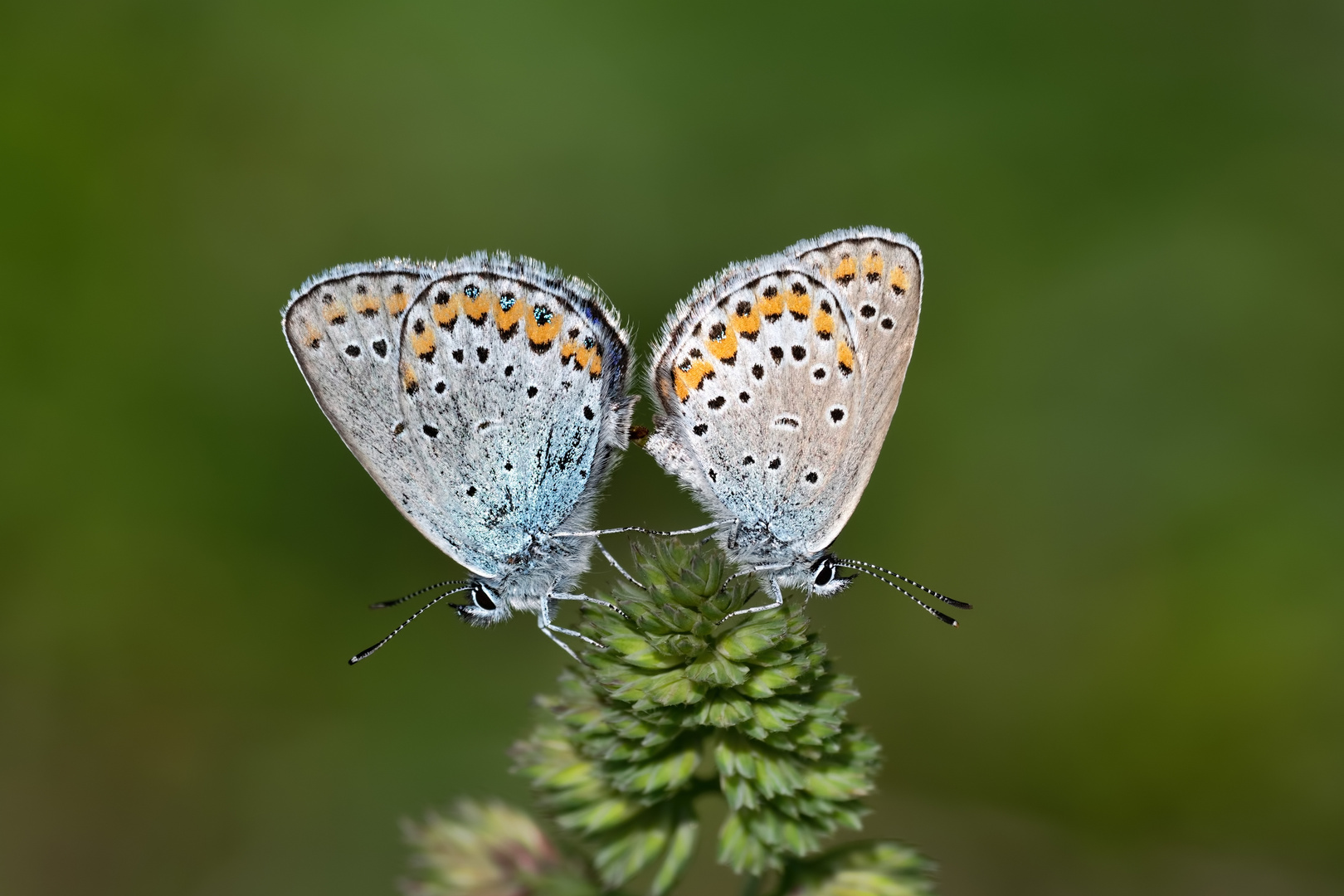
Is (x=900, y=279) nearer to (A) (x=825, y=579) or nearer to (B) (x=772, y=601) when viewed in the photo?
(A) (x=825, y=579)

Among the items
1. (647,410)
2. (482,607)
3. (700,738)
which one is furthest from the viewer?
(647,410)

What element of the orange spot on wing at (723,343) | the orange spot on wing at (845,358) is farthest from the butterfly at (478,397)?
the orange spot on wing at (845,358)

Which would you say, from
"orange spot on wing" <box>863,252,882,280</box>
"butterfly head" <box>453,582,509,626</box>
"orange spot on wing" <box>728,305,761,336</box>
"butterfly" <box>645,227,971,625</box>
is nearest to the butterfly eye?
"butterfly head" <box>453,582,509,626</box>

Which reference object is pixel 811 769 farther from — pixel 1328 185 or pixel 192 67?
pixel 192 67

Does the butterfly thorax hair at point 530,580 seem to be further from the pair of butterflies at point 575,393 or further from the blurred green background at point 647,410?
the blurred green background at point 647,410

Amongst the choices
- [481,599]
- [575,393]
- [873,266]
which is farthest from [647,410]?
[873,266]

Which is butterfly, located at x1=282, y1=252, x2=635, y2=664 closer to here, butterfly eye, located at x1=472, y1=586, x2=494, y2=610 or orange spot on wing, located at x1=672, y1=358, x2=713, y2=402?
butterfly eye, located at x1=472, y1=586, x2=494, y2=610
